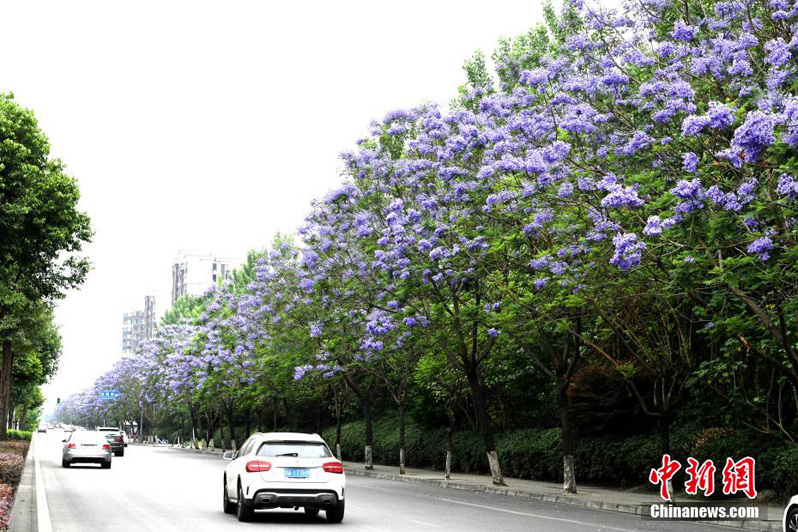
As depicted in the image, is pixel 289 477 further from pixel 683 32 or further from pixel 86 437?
pixel 86 437

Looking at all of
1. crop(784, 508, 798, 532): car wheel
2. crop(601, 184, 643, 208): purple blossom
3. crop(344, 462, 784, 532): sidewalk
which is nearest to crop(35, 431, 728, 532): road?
crop(344, 462, 784, 532): sidewalk

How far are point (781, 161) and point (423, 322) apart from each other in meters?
15.5

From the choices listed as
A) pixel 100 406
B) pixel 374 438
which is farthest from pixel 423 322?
pixel 100 406

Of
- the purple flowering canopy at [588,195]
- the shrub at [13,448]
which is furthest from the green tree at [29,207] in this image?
the purple flowering canopy at [588,195]

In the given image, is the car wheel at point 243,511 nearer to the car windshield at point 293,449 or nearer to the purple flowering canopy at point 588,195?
the car windshield at point 293,449

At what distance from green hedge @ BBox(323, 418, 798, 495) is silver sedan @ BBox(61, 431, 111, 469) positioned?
12.6 m

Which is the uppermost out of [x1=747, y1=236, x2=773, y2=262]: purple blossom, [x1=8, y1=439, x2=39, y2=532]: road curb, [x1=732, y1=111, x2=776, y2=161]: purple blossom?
[x1=732, y1=111, x2=776, y2=161]: purple blossom

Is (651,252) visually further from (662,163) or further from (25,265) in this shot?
(25,265)

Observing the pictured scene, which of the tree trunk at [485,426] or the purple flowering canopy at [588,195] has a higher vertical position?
the purple flowering canopy at [588,195]

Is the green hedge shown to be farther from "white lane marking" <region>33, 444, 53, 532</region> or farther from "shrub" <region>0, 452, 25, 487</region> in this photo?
"shrub" <region>0, 452, 25, 487</region>

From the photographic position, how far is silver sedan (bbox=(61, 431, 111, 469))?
3412cm

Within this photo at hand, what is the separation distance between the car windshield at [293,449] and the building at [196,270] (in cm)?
15710

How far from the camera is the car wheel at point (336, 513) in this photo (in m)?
15.6

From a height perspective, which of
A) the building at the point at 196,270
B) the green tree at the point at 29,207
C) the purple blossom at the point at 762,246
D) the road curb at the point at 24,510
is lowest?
the road curb at the point at 24,510
